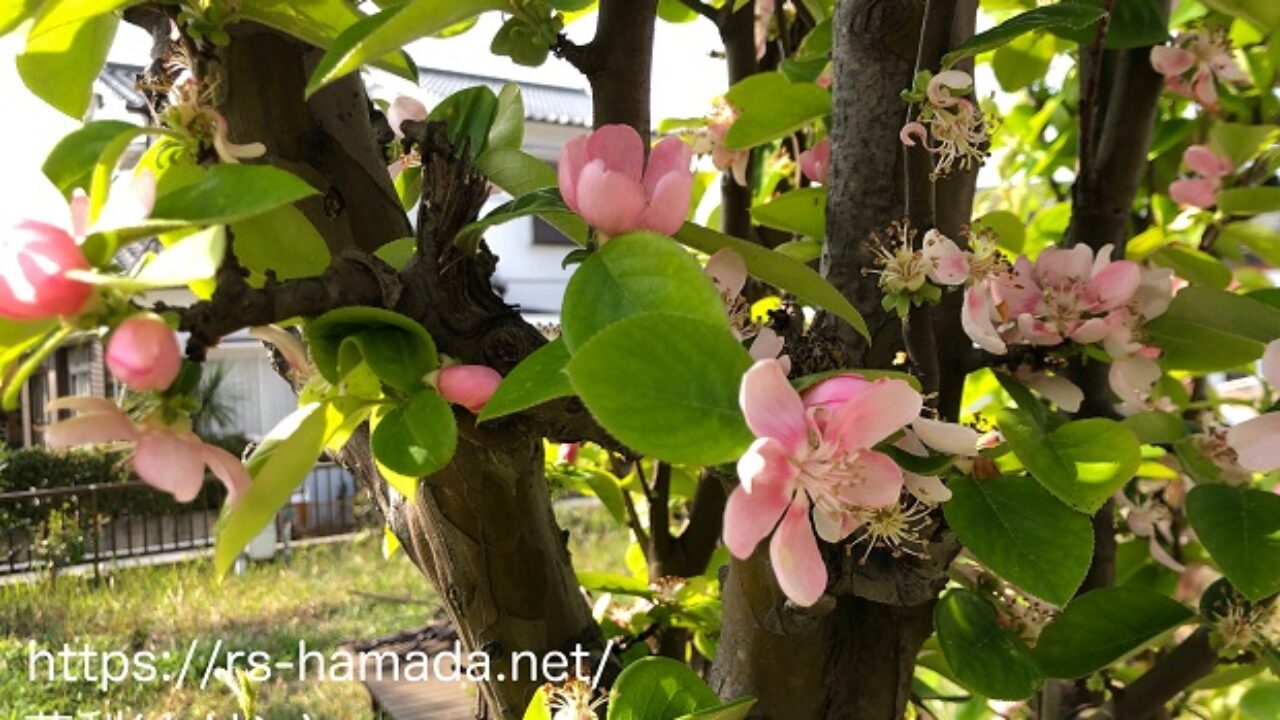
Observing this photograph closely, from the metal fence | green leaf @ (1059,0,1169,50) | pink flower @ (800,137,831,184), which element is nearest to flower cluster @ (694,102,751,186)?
pink flower @ (800,137,831,184)

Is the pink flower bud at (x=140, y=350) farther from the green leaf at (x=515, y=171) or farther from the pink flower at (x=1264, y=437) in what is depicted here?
the pink flower at (x=1264, y=437)

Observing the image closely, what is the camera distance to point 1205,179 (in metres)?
0.83

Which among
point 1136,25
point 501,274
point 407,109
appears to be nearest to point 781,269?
point 407,109

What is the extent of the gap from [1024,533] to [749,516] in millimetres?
186

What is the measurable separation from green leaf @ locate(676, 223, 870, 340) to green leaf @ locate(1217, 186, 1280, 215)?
51 centimetres

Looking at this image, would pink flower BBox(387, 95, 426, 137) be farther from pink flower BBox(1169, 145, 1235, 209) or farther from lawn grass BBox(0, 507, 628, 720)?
lawn grass BBox(0, 507, 628, 720)

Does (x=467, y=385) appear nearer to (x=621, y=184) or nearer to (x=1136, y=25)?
(x=621, y=184)

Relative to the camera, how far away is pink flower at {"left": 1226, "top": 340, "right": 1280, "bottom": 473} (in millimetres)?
437

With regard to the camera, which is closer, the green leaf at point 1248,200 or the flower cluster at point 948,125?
the flower cluster at point 948,125

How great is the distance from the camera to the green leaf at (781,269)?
0.36 m

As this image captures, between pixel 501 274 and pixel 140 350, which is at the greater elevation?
pixel 140 350

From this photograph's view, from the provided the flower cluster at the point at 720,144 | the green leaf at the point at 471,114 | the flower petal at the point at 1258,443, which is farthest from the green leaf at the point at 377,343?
the flower cluster at the point at 720,144

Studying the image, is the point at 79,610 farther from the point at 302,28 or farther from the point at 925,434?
the point at 925,434

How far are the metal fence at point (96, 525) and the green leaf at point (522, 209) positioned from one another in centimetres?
133
